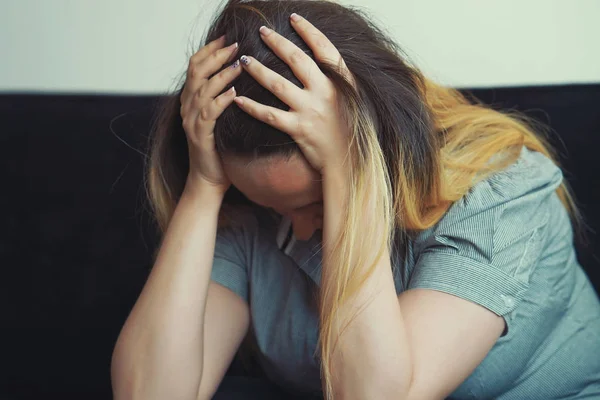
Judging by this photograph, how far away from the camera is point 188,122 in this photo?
87cm

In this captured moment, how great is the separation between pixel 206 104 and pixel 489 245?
0.36 meters

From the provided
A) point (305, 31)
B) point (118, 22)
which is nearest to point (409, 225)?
point (305, 31)

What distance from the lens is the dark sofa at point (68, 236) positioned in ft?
Answer: 4.42

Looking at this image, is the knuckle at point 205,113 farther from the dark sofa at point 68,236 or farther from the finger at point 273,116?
the dark sofa at point 68,236

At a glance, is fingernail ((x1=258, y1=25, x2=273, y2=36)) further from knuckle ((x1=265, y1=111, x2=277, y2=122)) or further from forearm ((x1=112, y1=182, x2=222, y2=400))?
forearm ((x1=112, y1=182, x2=222, y2=400))

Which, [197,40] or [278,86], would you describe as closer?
[278,86]

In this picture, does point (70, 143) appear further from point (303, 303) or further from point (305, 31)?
point (305, 31)

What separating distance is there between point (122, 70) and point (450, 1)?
2.14ft

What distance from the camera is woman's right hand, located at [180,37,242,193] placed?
31.8 inches

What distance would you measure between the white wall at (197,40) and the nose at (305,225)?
19.1 inches

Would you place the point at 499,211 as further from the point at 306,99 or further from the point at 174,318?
the point at 174,318

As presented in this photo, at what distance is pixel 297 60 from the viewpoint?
0.78 m

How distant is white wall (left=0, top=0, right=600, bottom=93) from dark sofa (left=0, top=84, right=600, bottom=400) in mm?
117

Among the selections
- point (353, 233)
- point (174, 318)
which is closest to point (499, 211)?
point (353, 233)
